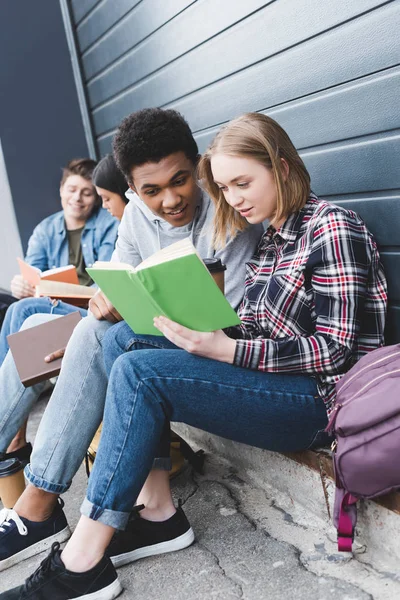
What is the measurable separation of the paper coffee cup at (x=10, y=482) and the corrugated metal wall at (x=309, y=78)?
4.85 ft

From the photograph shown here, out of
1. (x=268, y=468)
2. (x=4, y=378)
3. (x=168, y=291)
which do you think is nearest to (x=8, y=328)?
(x=4, y=378)

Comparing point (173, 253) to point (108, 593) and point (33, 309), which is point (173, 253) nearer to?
point (108, 593)

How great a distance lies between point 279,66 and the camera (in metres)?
2.78

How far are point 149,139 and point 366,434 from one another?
4.31 feet

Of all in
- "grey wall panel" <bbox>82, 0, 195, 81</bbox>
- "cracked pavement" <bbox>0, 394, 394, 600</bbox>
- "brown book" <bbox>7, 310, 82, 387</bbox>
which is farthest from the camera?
"grey wall panel" <bbox>82, 0, 195, 81</bbox>

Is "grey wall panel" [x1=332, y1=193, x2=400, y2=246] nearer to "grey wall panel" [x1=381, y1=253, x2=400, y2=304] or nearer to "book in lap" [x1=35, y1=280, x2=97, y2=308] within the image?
"grey wall panel" [x1=381, y1=253, x2=400, y2=304]

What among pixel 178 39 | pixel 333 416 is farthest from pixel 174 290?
pixel 178 39

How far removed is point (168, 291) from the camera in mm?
1920

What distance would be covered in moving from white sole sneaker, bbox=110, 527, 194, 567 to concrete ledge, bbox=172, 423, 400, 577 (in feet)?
1.16

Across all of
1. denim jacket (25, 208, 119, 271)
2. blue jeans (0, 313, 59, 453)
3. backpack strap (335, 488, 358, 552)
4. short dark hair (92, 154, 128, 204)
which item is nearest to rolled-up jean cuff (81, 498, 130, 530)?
backpack strap (335, 488, 358, 552)

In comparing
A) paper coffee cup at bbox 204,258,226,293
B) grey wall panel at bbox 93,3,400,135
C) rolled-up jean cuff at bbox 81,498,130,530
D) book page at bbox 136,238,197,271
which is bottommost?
rolled-up jean cuff at bbox 81,498,130,530

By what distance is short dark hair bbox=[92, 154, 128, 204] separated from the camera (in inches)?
140

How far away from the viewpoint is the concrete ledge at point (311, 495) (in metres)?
1.95

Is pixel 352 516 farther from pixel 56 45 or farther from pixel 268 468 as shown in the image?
pixel 56 45
